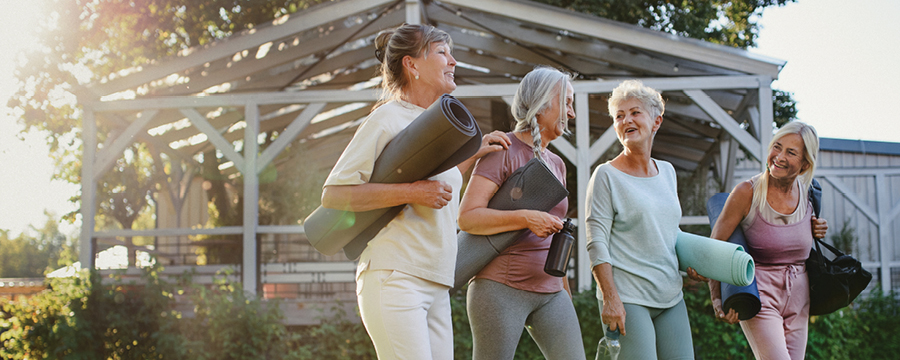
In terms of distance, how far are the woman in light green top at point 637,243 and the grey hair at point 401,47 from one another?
0.95m

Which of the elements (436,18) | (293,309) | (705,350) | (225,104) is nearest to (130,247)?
(225,104)

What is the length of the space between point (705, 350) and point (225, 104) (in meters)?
5.54

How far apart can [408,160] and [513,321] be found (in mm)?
864

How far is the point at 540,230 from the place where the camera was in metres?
2.29

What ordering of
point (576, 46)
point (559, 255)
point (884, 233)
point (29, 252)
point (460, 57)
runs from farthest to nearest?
point (29, 252) → point (460, 57) → point (884, 233) → point (576, 46) → point (559, 255)

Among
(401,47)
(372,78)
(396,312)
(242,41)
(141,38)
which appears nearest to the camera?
(396,312)

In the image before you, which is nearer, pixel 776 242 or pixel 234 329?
pixel 776 242

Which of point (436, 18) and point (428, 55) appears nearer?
point (428, 55)

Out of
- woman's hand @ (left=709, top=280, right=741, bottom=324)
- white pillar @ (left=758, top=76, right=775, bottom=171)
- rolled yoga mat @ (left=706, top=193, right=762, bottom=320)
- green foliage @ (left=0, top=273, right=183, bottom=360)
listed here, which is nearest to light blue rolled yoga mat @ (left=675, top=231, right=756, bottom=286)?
rolled yoga mat @ (left=706, top=193, right=762, bottom=320)

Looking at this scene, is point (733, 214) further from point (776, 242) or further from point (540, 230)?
point (540, 230)

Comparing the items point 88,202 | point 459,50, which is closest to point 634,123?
point 88,202

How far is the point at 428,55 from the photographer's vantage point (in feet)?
6.84

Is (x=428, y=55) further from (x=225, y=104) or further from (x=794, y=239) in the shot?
(x=225, y=104)

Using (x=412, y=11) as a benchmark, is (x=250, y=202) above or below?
below
